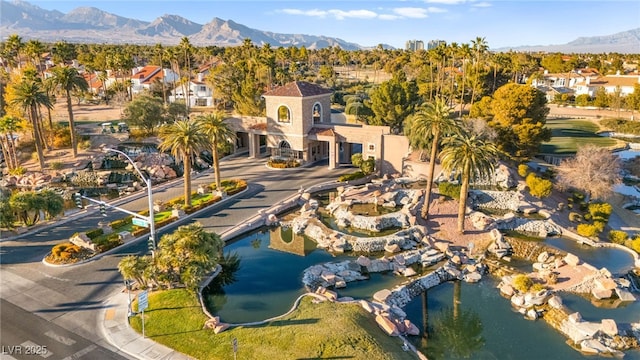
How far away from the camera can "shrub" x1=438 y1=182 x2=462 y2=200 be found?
44750mm

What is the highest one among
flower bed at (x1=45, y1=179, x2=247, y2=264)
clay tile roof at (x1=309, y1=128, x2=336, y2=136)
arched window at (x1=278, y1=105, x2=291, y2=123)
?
arched window at (x1=278, y1=105, x2=291, y2=123)

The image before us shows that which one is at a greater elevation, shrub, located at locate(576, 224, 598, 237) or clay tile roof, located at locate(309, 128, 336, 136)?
clay tile roof, located at locate(309, 128, 336, 136)

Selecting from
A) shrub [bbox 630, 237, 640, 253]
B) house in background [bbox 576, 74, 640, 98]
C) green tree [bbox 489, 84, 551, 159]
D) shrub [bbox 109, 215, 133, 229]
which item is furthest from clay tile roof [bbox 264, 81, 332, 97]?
house in background [bbox 576, 74, 640, 98]

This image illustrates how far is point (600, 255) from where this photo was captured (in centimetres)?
3659

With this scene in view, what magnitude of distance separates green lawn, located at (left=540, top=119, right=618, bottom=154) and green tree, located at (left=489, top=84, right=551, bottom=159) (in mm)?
12928

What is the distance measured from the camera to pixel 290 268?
3412 cm

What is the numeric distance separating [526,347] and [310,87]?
1653 inches

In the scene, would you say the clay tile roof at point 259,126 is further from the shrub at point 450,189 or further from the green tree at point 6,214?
the green tree at point 6,214

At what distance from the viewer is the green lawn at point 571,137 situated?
220ft

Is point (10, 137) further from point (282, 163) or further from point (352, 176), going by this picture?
point (352, 176)

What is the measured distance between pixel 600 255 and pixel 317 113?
36.8m

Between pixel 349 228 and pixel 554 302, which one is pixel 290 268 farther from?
pixel 554 302

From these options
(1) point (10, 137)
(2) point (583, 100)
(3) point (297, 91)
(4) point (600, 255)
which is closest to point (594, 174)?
(4) point (600, 255)

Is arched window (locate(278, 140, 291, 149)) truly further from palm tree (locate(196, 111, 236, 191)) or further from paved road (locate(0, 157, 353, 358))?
palm tree (locate(196, 111, 236, 191))
